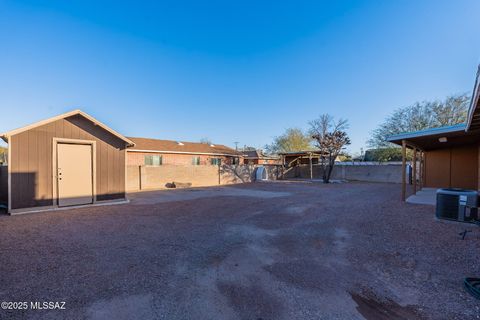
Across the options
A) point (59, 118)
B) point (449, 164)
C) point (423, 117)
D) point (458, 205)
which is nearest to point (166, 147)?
point (59, 118)

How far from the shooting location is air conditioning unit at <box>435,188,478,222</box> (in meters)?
5.11

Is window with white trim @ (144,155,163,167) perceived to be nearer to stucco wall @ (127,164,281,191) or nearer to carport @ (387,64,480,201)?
stucco wall @ (127,164,281,191)

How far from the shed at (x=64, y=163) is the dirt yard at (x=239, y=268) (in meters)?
1.17

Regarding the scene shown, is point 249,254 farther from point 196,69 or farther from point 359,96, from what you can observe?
point 359,96

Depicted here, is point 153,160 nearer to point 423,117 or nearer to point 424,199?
point 424,199

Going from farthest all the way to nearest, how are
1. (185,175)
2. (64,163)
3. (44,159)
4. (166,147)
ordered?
(166,147)
(185,175)
(64,163)
(44,159)

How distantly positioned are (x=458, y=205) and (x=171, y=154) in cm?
1848

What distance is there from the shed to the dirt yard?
3.84ft

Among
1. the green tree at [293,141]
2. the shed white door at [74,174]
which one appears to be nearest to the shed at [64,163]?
the shed white door at [74,174]

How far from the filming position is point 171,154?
19531 millimetres

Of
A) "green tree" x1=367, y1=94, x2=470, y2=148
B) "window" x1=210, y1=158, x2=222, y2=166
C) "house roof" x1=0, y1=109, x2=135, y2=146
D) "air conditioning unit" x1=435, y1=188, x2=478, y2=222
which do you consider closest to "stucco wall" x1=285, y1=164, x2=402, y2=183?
"green tree" x1=367, y1=94, x2=470, y2=148

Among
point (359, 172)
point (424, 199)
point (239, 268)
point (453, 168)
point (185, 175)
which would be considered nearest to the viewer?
point (239, 268)

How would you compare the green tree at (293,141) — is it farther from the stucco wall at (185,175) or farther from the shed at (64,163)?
the shed at (64,163)

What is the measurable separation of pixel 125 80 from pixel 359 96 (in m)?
15.8
